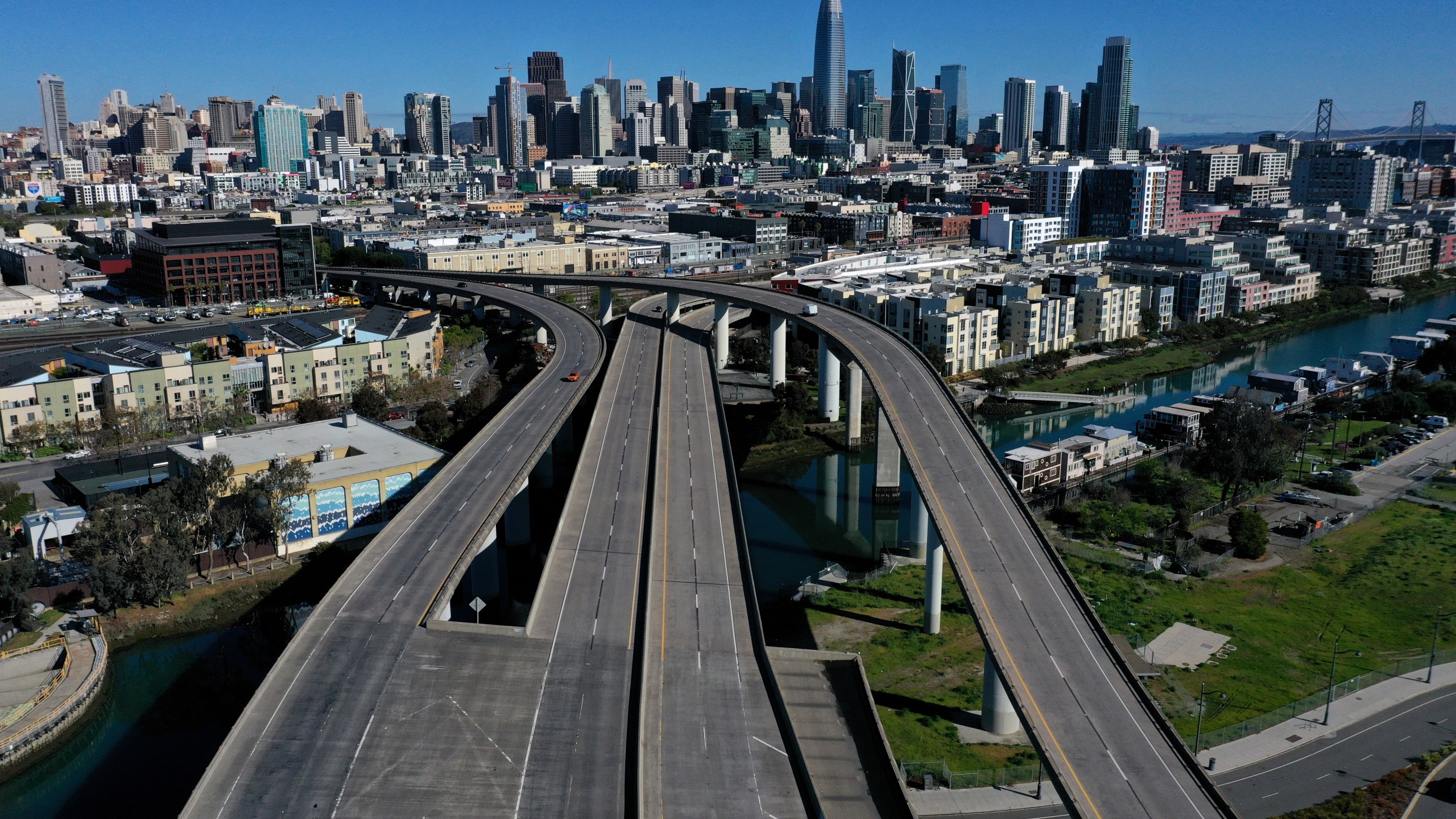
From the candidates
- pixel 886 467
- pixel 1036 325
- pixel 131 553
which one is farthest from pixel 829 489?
pixel 1036 325

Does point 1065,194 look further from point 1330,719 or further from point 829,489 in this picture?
point 1330,719

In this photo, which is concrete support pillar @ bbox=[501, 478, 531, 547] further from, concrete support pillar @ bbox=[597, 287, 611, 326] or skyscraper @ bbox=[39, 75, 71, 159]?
skyscraper @ bbox=[39, 75, 71, 159]

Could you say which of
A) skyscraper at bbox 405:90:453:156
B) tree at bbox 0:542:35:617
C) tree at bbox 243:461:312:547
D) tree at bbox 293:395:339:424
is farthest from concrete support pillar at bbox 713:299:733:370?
skyscraper at bbox 405:90:453:156

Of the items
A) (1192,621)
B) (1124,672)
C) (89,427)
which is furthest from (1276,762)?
(89,427)

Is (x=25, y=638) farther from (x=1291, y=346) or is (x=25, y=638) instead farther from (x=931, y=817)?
(x=1291, y=346)

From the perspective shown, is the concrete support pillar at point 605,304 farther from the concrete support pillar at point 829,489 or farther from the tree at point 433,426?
the concrete support pillar at point 829,489
